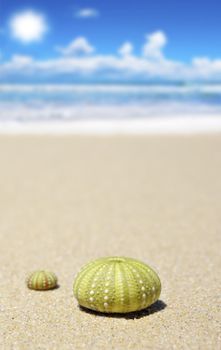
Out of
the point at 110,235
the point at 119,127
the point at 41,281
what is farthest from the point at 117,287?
the point at 119,127

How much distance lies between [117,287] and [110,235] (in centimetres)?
202

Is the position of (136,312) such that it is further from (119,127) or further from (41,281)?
(119,127)

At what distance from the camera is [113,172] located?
7945mm

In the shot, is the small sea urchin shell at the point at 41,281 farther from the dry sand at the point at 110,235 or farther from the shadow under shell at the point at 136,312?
the shadow under shell at the point at 136,312

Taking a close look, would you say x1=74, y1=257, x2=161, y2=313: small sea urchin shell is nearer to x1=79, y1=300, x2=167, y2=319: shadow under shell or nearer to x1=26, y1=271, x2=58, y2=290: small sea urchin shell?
x1=79, y1=300, x2=167, y2=319: shadow under shell

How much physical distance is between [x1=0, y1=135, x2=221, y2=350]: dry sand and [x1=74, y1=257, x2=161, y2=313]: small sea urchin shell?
93 millimetres

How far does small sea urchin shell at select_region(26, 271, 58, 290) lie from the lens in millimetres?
3367

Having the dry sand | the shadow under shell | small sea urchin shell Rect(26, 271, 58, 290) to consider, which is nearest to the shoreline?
the dry sand

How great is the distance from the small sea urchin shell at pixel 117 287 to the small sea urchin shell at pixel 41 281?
0.45m

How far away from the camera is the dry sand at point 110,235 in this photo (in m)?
2.75

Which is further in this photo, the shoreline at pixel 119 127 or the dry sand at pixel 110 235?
the shoreline at pixel 119 127

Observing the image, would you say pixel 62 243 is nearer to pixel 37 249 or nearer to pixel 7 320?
pixel 37 249

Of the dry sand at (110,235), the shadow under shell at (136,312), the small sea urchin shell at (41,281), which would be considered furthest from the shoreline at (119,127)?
the shadow under shell at (136,312)

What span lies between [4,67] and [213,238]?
68.8 m
